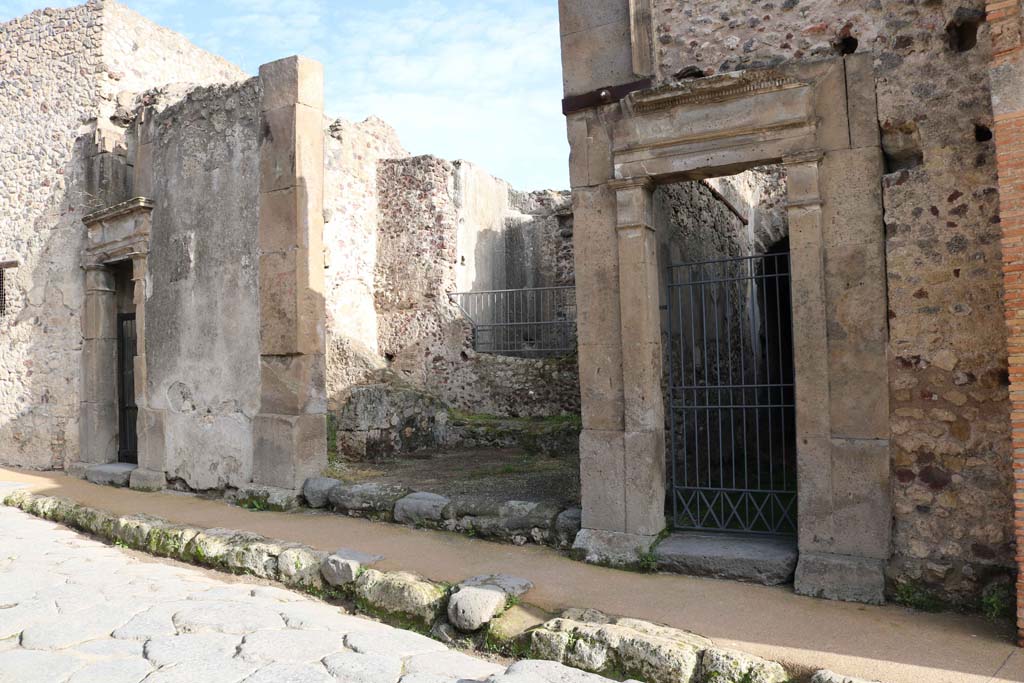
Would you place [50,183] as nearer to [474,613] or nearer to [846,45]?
[474,613]

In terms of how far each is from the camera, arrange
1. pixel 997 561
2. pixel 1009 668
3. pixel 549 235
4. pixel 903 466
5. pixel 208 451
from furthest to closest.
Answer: pixel 549 235 → pixel 208 451 → pixel 903 466 → pixel 997 561 → pixel 1009 668

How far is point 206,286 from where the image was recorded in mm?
7938

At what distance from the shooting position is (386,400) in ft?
31.7

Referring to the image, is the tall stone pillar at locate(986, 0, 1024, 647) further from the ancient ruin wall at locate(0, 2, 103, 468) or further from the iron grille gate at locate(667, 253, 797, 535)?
the ancient ruin wall at locate(0, 2, 103, 468)

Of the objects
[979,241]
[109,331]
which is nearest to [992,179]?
[979,241]

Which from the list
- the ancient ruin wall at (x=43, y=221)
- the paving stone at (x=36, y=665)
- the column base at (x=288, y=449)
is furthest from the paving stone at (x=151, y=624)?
the ancient ruin wall at (x=43, y=221)

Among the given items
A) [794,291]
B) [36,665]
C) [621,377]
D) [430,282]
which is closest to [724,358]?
[621,377]

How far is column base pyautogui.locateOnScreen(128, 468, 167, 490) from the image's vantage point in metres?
8.30

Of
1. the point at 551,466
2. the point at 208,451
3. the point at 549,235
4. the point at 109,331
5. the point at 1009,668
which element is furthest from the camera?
the point at 549,235

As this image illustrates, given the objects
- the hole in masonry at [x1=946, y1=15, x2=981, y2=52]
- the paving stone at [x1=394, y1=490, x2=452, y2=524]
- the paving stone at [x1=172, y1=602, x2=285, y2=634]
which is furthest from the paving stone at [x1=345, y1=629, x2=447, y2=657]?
the hole in masonry at [x1=946, y1=15, x2=981, y2=52]

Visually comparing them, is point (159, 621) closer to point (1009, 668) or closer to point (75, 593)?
point (75, 593)

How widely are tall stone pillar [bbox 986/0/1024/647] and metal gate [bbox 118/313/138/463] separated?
9496mm

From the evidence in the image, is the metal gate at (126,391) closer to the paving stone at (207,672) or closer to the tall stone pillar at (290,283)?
the tall stone pillar at (290,283)

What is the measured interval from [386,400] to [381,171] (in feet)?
17.8
